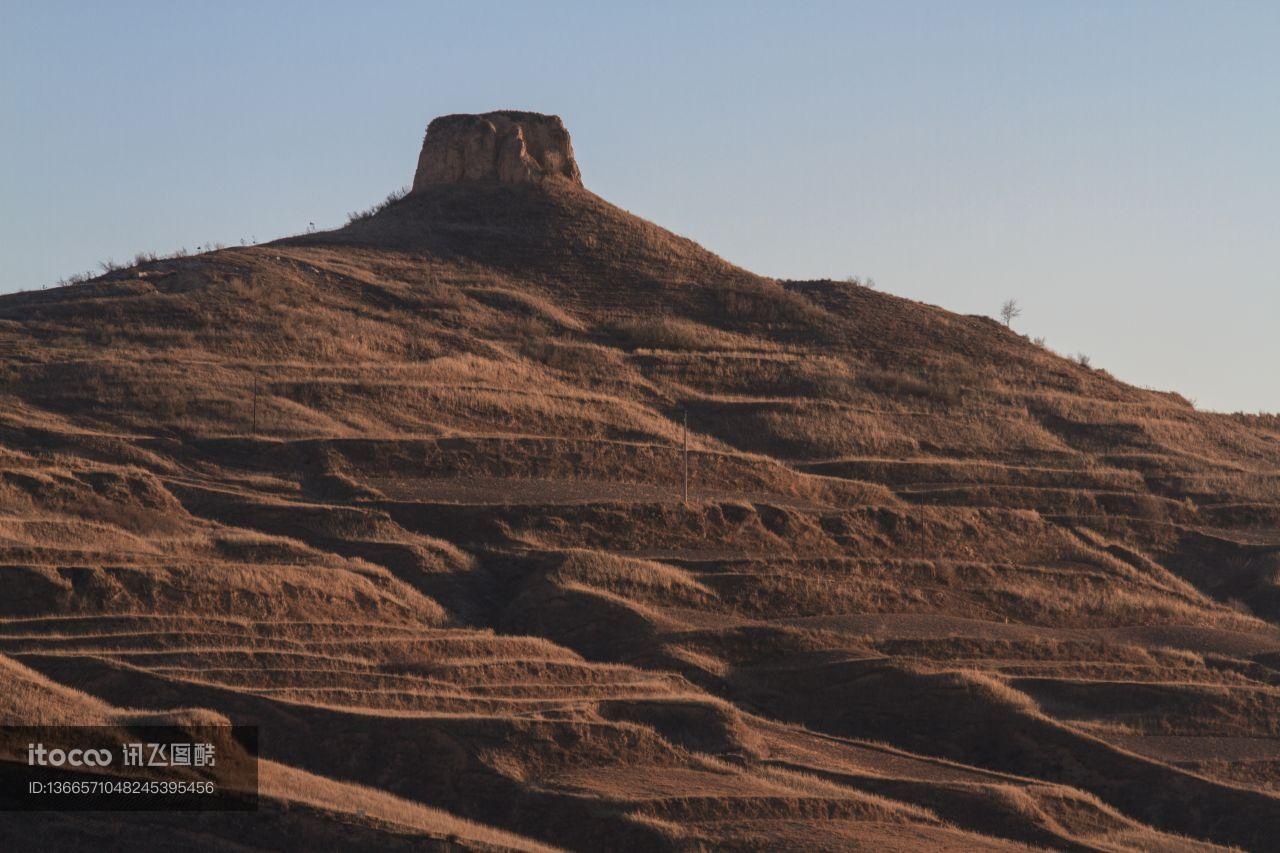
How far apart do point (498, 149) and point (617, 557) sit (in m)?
28.9

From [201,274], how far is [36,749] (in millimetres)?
30621

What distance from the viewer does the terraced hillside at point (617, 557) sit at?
81.3ft

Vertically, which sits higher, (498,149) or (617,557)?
(498,149)

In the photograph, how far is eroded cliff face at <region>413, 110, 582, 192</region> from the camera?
6053cm

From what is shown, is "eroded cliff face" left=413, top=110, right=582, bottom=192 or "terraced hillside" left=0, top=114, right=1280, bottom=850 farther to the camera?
"eroded cliff face" left=413, top=110, right=582, bottom=192

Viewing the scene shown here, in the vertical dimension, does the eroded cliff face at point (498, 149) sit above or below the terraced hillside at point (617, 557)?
above

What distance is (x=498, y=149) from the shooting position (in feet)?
200

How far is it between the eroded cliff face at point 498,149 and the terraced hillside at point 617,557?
141 inches

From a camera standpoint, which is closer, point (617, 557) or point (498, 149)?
point (617, 557)

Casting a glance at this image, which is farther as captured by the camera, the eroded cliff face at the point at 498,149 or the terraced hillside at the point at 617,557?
the eroded cliff face at the point at 498,149

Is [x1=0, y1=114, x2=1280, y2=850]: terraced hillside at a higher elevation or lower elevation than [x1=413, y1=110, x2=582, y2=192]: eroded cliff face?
lower

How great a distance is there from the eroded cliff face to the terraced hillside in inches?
141

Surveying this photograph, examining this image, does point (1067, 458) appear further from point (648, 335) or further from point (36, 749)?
point (36, 749)

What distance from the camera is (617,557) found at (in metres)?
34.8
